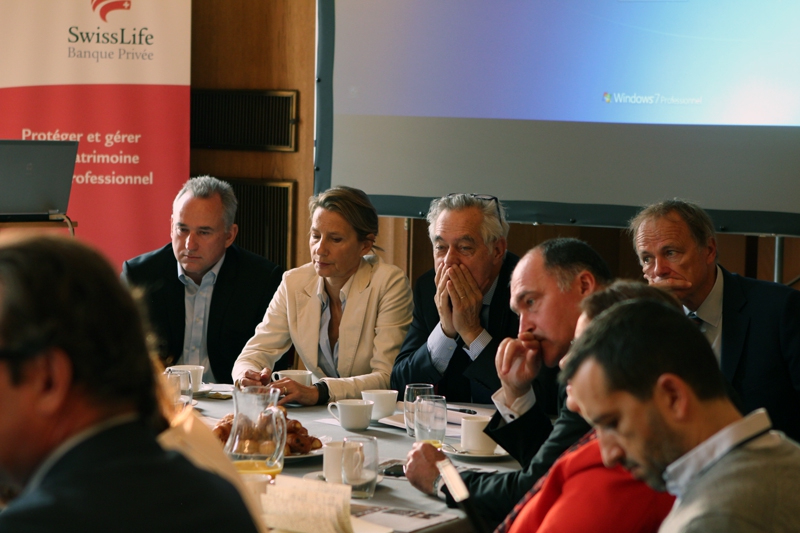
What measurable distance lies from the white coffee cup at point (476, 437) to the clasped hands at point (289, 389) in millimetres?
671

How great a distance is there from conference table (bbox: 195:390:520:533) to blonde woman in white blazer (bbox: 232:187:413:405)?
613 millimetres

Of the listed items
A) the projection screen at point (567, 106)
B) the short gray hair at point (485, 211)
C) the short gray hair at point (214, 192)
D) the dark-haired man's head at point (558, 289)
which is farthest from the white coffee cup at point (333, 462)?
the projection screen at point (567, 106)

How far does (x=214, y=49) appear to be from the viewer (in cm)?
523

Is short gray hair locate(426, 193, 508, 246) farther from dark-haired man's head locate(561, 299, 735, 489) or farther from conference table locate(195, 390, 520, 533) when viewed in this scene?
dark-haired man's head locate(561, 299, 735, 489)

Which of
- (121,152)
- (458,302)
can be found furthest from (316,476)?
(121,152)

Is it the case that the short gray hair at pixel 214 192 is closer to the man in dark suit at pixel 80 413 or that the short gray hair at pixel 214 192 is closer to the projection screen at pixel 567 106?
the projection screen at pixel 567 106

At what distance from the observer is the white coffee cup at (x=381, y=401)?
96.2 inches

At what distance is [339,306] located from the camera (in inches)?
135

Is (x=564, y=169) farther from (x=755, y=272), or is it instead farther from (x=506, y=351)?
(x=506, y=351)

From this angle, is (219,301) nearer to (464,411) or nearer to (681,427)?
(464,411)

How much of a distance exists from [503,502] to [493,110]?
9.40 ft

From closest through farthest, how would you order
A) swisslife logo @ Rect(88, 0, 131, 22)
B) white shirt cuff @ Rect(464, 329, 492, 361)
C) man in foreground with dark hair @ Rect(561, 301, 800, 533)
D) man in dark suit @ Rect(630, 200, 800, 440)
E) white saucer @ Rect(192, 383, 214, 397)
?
1. man in foreground with dark hair @ Rect(561, 301, 800, 533)
2. man in dark suit @ Rect(630, 200, 800, 440)
3. white saucer @ Rect(192, 383, 214, 397)
4. white shirt cuff @ Rect(464, 329, 492, 361)
5. swisslife logo @ Rect(88, 0, 131, 22)

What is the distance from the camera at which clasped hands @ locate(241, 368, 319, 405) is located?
2609 mm

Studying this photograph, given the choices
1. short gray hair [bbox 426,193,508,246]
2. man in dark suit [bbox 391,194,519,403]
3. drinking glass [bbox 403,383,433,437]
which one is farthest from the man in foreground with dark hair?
short gray hair [bbox 426,193,508,246]
